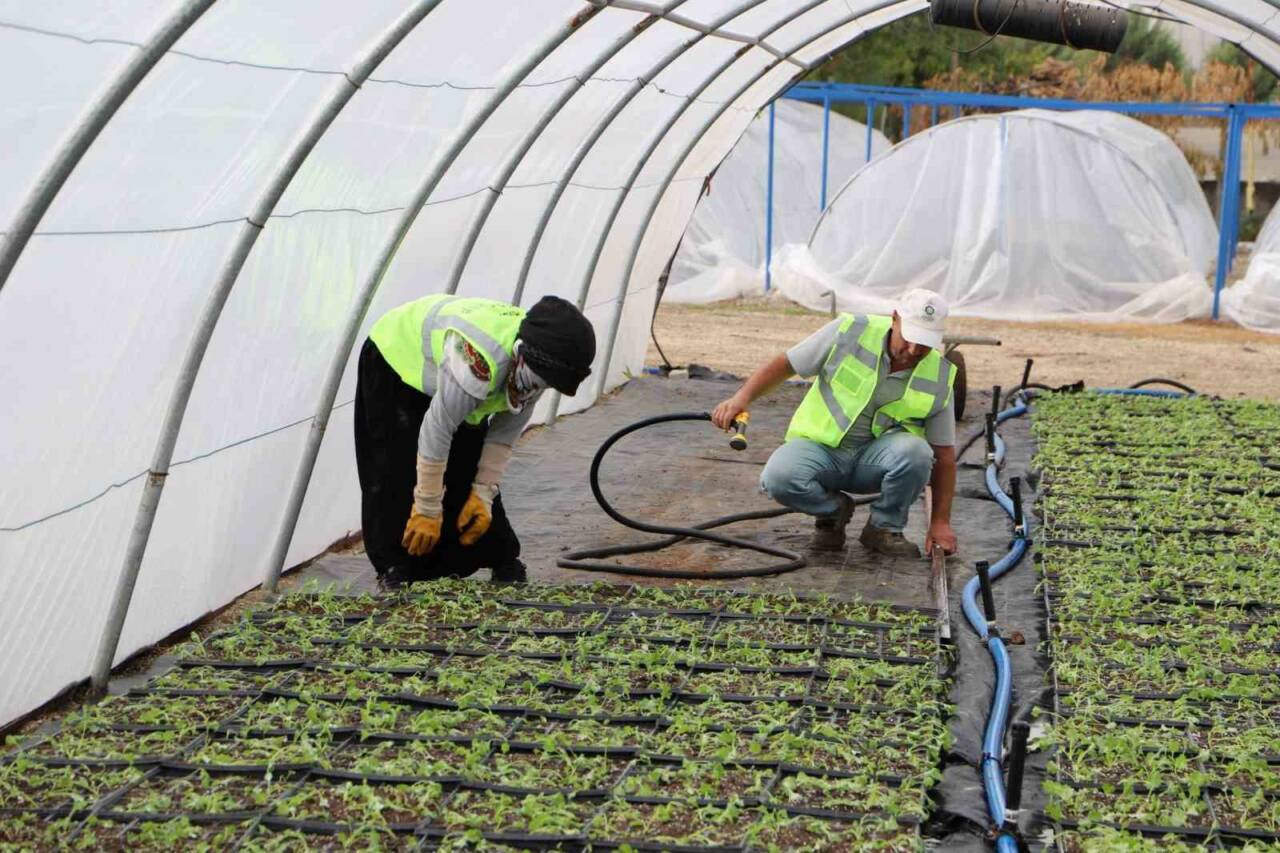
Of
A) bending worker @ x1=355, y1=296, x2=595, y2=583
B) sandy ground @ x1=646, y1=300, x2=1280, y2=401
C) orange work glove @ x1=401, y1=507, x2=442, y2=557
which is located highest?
bending worker @ x1=355, y1=296, x2=595, y2=583

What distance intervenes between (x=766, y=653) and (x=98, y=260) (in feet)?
7.95

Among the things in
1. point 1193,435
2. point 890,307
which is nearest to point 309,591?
point 1193,435

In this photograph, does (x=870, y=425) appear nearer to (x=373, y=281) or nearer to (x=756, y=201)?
(x=373, y=281)

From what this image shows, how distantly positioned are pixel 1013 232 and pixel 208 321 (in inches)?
531

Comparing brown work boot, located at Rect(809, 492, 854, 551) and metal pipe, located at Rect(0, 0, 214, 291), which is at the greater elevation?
metal pipe, located at Rect(0, 0, 214, 291)

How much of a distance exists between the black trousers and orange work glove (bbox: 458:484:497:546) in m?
0.07

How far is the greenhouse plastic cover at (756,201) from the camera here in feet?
63.0

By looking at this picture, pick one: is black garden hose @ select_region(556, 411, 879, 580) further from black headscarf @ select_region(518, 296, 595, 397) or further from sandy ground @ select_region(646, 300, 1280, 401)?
sandy ground @ select_region(646, 300, 1280, 401)

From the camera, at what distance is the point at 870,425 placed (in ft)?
20.5

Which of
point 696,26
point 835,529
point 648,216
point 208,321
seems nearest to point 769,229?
point 648,216

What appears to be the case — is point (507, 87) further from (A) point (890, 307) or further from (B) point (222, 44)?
(A) point (890, 307)

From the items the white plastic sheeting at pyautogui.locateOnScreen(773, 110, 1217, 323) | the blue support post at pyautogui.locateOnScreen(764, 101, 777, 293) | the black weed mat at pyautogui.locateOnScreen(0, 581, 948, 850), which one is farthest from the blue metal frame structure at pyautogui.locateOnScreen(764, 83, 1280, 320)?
the black weed mat at pyautogui.locateOnScreen(0, 581, 948, 850)

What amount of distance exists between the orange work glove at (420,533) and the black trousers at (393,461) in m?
0.16

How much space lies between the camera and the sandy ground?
1291 centimetres
